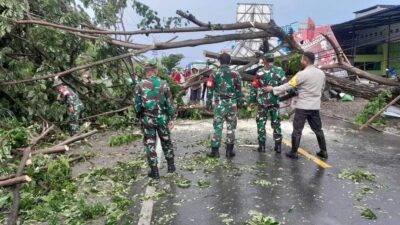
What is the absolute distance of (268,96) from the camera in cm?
933

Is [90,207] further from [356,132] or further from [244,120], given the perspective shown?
[244,120]

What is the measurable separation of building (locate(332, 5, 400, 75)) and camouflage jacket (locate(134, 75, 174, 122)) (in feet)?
48.3

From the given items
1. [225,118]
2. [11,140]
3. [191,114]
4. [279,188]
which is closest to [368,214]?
[279,188]

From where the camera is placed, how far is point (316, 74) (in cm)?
880

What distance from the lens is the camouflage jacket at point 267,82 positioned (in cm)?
932

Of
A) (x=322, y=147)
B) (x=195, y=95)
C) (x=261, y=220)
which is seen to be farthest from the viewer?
(x=195, y=95)

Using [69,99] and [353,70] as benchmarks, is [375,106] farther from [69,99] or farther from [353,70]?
[69,99]

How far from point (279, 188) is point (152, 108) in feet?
7.67

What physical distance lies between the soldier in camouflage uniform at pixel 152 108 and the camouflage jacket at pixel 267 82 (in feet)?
7.19

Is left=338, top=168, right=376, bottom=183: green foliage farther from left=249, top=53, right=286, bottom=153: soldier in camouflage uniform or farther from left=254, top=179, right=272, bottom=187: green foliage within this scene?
left=249, top=53, right=286, bottom=153: soldier in camouflage uniform

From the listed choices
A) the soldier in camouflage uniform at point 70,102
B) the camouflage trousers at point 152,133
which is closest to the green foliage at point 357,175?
the camouflage trousers at point 152,133

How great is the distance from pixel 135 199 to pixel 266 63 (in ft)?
13.2

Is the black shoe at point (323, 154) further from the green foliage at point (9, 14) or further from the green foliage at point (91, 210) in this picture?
the green foliage at point (9, 14)

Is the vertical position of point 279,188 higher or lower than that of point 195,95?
lower
